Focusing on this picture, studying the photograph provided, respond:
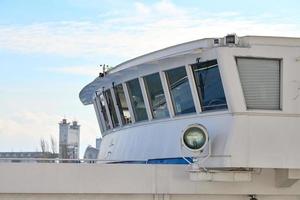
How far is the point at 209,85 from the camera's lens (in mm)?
12258

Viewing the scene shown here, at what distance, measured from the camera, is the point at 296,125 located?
11742 millimetres

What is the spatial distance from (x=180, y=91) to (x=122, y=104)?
2.86 m

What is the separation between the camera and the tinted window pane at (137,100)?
14.3 metres

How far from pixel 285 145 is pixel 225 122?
130 cm

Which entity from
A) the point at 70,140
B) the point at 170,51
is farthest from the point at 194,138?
the point at 70,140

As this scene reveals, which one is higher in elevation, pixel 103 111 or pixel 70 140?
pixel 70 140

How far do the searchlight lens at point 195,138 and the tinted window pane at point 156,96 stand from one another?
2.21 meters

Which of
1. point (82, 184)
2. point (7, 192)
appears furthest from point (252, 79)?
point (7, 192)

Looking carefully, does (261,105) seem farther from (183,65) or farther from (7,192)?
(7,192)

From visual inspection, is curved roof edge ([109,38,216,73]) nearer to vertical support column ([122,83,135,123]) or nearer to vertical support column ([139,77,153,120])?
vertical support column ([139,77,153,120])

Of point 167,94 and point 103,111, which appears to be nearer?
point 167,94

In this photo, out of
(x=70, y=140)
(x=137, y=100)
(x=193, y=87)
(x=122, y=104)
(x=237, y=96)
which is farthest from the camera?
(x=70, y=140)

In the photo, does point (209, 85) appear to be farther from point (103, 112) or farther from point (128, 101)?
point (103, 112)

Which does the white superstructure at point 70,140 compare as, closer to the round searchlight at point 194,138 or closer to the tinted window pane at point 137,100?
the tinted window pane at point 137,100
